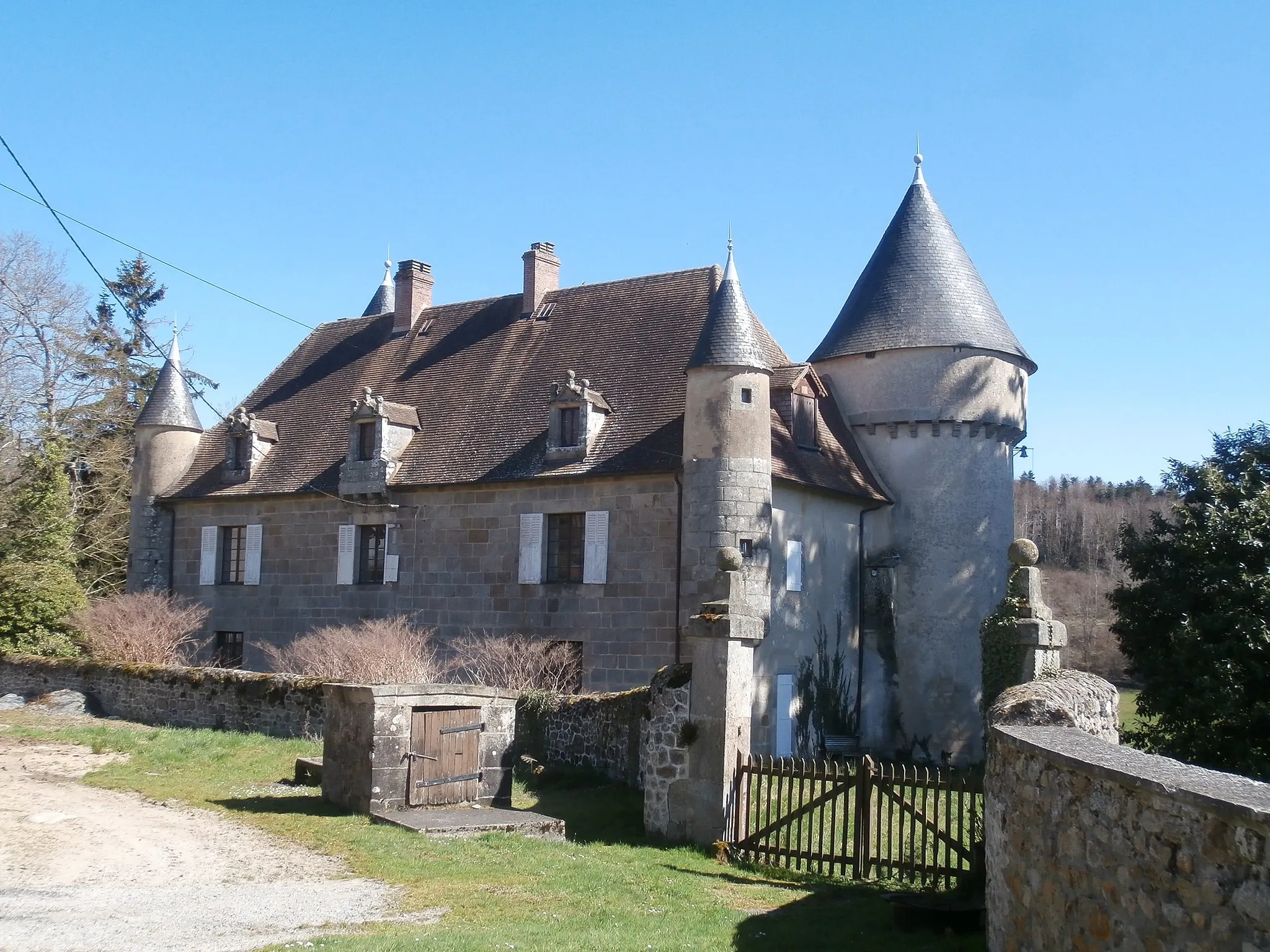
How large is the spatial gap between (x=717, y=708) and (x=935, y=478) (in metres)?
11.3

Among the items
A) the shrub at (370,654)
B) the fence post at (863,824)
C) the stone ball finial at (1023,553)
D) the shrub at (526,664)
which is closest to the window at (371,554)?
the shrub at (370,654)

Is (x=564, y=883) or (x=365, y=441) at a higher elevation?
(x=365, y=441)

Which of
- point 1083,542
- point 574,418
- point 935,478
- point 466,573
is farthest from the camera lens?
point 1083,542

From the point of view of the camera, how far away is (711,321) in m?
19.5

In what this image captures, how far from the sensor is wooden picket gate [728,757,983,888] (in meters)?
10.6

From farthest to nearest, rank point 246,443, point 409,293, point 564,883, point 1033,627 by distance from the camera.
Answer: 1. point 409,293
2. point 246,443
3. point 1033,627
4. point 564,883

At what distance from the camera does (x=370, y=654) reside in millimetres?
19672

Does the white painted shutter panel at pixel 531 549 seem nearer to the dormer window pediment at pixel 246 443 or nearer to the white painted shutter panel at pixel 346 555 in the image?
the white painted shutter panel at pixel 346 555

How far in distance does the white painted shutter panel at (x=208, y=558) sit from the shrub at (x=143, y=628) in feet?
1.96

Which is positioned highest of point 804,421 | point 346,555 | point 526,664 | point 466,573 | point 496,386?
point 496,386

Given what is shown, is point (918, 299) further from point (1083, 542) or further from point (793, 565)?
point (1083, 542)

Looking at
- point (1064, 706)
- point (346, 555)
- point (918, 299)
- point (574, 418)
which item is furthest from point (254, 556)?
point (1064, 706)

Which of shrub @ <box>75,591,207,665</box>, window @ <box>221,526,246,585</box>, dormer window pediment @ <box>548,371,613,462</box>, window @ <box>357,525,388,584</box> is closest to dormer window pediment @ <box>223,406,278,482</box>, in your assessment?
window @ <box>221,526,246,585</box>

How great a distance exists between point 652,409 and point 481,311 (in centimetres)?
727
